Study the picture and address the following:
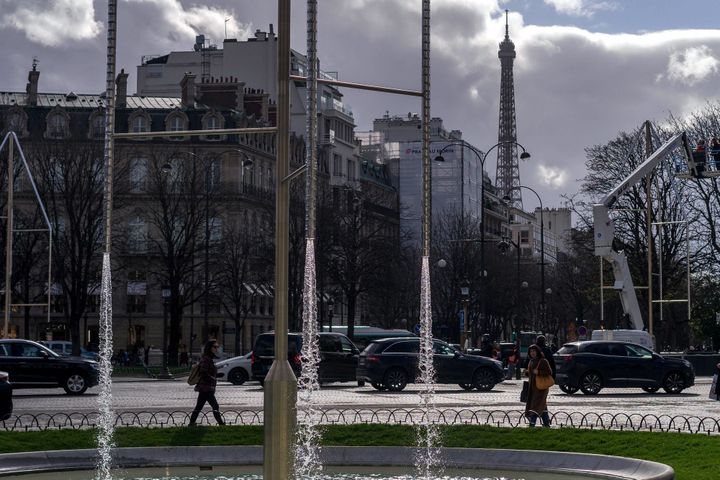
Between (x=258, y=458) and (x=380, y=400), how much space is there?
55.1ft

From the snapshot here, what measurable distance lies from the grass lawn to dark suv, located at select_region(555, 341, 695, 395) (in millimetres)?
17721

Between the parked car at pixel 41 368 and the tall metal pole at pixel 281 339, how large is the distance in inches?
1043

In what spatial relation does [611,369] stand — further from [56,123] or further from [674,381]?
[56,123]

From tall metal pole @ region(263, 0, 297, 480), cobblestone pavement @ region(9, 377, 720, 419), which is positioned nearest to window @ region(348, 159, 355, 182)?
cobblestone pavement @ region(9, 377, 720, 419)

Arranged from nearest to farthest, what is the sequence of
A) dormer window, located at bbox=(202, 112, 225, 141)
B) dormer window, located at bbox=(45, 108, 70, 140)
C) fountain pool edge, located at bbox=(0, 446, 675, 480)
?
fountain pool edge, located at bbox=(0, 446, 675, 480)
dormer window, located at bbox=(45, 108, 70, 140)
dormer window, located at bbox=(202, 112, 225, 141)

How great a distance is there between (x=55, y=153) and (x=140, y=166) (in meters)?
10.2

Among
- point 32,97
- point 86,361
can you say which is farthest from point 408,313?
point 86,361

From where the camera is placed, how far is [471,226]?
99.9 m

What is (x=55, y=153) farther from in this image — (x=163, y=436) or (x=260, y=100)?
(x=163, y=436)

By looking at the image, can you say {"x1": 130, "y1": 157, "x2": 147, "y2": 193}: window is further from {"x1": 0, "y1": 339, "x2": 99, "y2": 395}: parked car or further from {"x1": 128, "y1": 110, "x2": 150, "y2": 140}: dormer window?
{"x1": 0, "y1": 339, "x2": 99, "y2": 395}: parked car

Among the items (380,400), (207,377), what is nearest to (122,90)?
(380,400)

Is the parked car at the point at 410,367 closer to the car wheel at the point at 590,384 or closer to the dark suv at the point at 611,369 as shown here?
the dark suv at the point at 611,369

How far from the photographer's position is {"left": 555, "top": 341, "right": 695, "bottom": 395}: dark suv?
3869 cm

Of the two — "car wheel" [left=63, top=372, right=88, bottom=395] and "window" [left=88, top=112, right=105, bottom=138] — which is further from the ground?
"window" [left=88, top=112, right=105, bottom=138]
